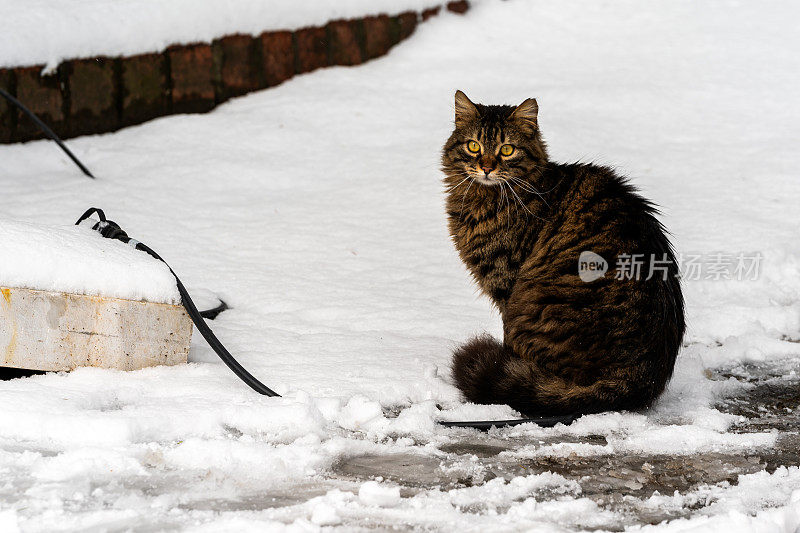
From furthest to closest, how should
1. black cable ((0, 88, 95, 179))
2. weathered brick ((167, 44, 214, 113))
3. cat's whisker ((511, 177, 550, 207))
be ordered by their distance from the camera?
weathered brick ((167, 44, 214, 113)), black cable ((0, 88, 95, 179)), cat's whisker ((511, 177, 550, 207))

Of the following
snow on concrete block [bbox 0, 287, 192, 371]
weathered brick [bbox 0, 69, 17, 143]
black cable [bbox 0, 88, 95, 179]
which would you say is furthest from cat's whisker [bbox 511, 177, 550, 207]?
weathered brick [bbox 0, 69, 17, 143]

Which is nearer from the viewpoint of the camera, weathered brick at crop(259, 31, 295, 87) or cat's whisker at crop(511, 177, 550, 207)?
cat's whisker at crop(511, 177, 550, 207)

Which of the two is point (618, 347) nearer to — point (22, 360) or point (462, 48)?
point (22, 360)

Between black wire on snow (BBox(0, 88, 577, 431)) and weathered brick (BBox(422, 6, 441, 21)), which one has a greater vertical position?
weathered brick (BBox(422, 6, 441, 21))

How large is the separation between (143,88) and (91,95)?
33 centimetres

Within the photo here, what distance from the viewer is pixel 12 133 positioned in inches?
192

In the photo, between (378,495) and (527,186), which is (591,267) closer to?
(527,186)

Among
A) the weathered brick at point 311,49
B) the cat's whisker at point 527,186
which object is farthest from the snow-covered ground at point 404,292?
the cat's whisker at point 527,186

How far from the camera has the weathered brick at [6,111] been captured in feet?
15.6

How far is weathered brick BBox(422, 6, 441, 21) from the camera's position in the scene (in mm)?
6750

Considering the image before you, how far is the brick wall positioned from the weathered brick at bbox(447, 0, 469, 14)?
1.79ft

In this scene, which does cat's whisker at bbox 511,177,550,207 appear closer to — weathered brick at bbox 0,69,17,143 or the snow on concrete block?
the snow on concrete block

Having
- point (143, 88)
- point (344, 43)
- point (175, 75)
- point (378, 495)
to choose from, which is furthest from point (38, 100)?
point (378, 495)

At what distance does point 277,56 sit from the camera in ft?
19.3
